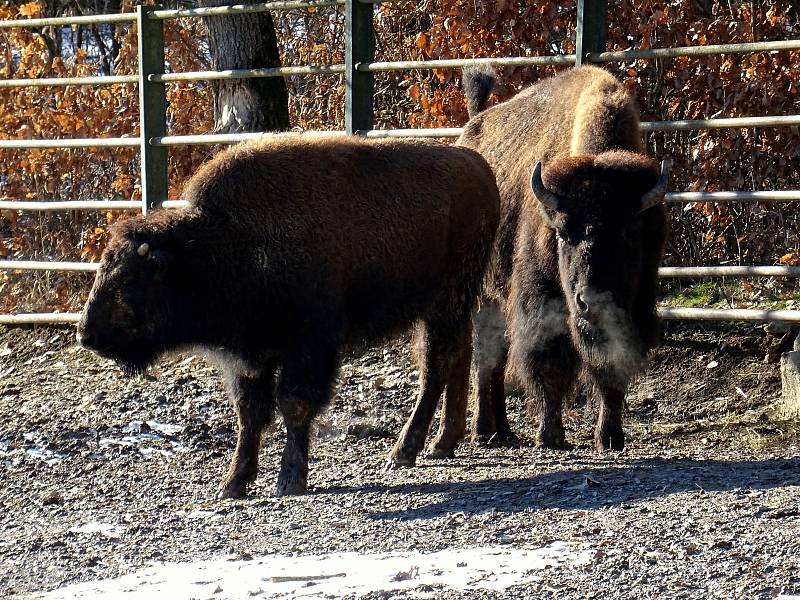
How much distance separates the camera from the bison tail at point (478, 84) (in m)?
8.57

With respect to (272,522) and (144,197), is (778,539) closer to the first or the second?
(272,522)

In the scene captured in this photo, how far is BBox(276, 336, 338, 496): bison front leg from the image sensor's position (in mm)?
6125

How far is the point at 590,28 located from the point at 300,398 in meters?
3.41

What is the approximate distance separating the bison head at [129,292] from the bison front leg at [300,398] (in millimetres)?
669

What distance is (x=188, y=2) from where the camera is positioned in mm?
14867

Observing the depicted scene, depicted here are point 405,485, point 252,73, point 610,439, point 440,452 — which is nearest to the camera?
point 405,485

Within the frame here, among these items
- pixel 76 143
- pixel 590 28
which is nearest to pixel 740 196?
pixel 590 28

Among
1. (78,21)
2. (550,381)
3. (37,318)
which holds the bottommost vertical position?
(37,318)

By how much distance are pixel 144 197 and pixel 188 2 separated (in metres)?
5.64

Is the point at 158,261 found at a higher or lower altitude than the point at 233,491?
higher

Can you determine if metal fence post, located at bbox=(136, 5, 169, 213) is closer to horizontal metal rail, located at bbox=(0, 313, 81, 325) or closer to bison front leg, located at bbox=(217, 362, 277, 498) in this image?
horizontal metal rail, located at bbox=(0, 313, 81, 325)

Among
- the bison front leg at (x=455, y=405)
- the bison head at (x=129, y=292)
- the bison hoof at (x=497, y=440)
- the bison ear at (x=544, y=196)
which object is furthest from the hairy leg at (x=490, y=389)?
the bison head at (x=129, y=292)

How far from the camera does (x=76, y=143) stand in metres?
10.1

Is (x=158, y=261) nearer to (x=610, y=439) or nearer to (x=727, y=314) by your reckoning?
(x=610, y=439)
